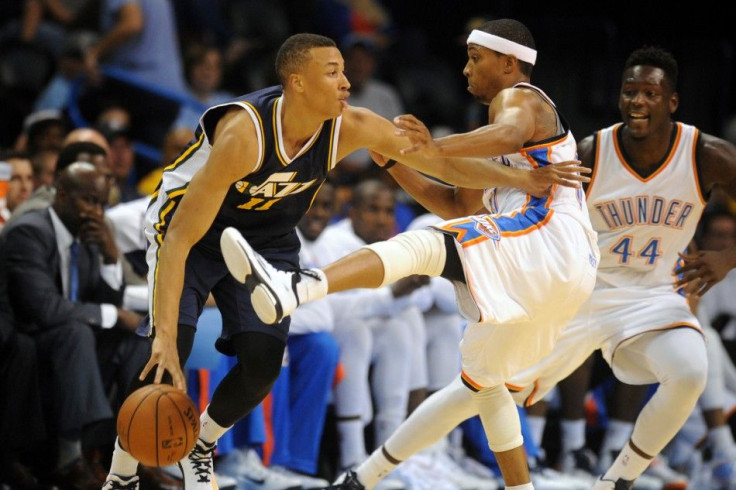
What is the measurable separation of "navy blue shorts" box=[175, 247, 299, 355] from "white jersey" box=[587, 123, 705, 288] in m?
1.74

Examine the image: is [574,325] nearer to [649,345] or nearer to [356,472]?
[649,345]

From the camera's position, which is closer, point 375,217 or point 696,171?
point 696,171

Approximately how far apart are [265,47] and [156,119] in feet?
4.99

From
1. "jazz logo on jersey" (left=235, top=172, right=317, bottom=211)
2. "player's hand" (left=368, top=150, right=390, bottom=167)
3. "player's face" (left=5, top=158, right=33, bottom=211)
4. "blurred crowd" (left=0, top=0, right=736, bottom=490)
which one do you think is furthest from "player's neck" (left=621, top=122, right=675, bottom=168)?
"player's face" (left=5, top=158, right=33, bottom=211)

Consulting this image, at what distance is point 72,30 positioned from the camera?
9.62 meters

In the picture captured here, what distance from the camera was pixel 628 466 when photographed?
18.4 feet

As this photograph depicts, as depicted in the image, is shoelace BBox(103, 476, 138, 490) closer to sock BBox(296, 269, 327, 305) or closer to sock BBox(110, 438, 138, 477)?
sock BBox(110, 438, 138, 477)

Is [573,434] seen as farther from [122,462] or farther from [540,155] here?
[122,462]

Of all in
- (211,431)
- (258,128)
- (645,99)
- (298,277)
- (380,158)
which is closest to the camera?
(298,277)

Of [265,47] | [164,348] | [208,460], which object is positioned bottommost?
[208,460]

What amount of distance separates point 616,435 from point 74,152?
150 inches

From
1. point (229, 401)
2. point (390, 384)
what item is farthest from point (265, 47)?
point (229, 401)

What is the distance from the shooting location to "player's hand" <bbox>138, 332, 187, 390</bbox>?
14.6 feet

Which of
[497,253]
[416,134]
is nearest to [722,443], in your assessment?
[497,253]
